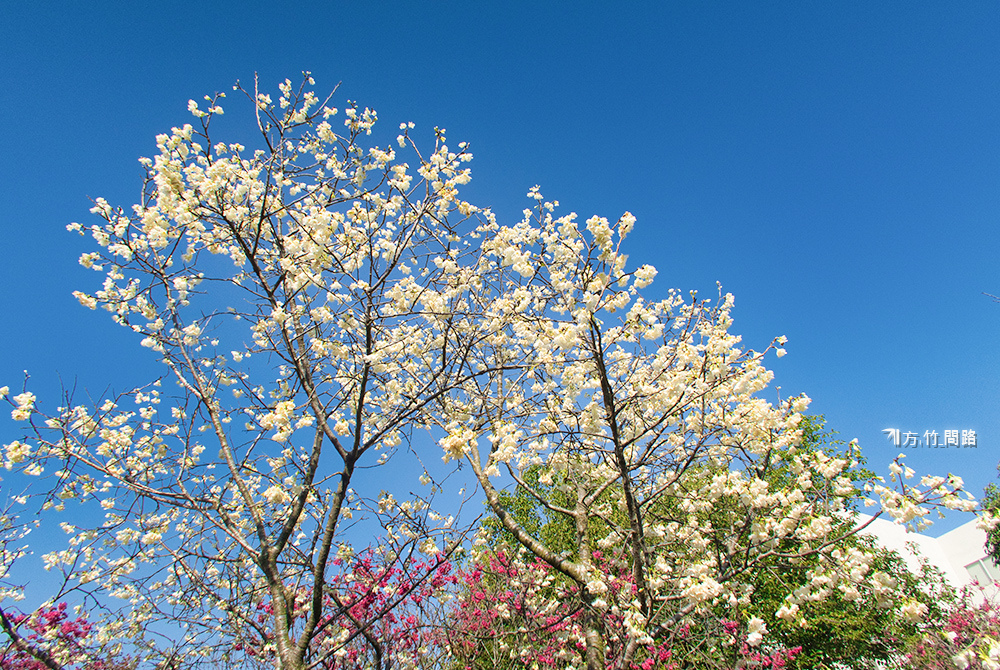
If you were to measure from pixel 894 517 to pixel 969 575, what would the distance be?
32919 mm

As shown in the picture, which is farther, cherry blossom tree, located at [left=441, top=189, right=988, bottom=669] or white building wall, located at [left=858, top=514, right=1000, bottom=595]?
white building wall, located at [left=858, top=514, right=1000, bottom=595]

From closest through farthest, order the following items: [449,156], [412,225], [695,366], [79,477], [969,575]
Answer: [412,225] < [449,156] < [79,477] < [695,366] < [969,575]

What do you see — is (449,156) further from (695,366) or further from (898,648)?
(898,648)

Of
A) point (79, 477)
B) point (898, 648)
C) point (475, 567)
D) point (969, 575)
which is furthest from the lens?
point (969, 575)

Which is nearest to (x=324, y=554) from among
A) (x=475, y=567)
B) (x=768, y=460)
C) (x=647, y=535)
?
(x=647, y=535)

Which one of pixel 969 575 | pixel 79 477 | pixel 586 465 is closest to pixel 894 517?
pixel 586 465

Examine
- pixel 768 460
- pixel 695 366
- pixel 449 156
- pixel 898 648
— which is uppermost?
pixel 449 156

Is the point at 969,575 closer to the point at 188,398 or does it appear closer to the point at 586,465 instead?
the point at 586,465

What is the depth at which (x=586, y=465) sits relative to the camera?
6473 mm

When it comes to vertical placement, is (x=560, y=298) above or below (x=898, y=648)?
above

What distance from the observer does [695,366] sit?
577cm

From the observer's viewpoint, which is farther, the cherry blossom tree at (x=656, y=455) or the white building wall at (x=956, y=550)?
the white building wall at (x=956, y=550)

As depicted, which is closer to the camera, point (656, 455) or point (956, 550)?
point (656, 455)

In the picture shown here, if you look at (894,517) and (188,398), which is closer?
(894,517)
